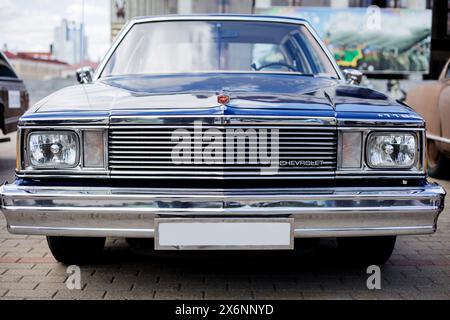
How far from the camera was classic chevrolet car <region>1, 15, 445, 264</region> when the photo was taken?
321cm

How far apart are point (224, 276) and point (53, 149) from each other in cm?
124

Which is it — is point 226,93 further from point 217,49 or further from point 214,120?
point 217,49

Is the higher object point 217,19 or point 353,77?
point 217,19

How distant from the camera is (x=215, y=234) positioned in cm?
320

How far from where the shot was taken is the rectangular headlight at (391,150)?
3434 mm

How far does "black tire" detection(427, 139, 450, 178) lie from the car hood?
4.17 metres

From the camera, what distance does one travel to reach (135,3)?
80.4ft

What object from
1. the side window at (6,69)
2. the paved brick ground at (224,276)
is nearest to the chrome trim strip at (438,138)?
the paved brick ground at (224,276)

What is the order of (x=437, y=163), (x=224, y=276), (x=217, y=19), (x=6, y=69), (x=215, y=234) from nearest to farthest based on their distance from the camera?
(x=215, y=234) < (x=224, y=276) < (x=217, y=19) < (x=437, y=163) < (x=6, y=69)

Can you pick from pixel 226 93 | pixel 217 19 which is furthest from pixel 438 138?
pixel 226 93

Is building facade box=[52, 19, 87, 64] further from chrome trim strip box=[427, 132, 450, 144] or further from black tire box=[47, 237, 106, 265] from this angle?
chrome trim strip box=[427, 132, 450, 144]
